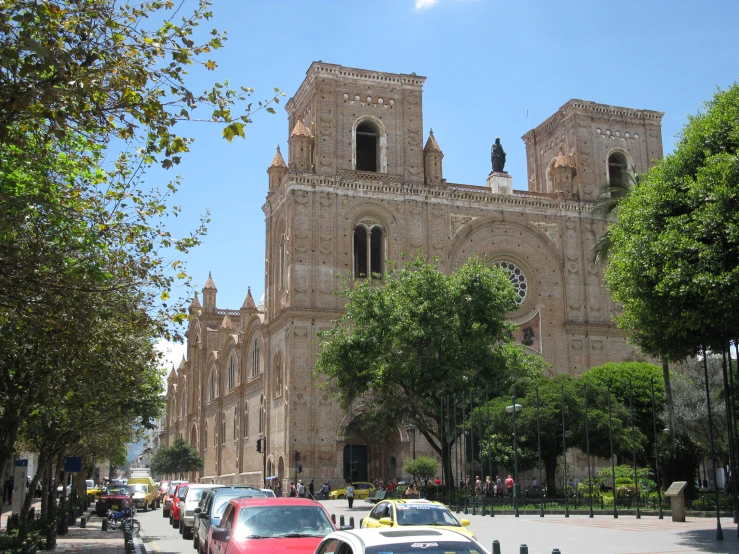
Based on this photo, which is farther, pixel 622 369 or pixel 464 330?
pixel 622 369

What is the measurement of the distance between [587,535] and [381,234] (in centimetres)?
3182

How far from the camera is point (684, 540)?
17531 mm

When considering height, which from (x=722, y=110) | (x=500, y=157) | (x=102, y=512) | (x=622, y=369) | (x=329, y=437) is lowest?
(x=102, y=512)

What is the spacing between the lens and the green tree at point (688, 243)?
16.0 metres

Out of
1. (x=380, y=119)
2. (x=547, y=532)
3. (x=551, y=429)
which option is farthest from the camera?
(x=380, y=119)

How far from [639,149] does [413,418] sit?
1221 inches

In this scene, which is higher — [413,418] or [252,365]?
[252,365]

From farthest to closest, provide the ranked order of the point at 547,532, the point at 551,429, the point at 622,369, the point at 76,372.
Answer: the point at 622,369, the point at 551,429, the point at 547,532, the point at 76,372

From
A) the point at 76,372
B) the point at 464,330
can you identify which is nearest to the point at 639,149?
the point at 464,330

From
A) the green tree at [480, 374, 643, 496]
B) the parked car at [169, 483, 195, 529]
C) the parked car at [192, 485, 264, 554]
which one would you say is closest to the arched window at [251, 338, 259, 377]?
the green tree at [480, 374, 643, 496]

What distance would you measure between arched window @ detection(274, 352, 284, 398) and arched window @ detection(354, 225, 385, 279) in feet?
21.8

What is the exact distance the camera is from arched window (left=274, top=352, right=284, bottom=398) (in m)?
48.2

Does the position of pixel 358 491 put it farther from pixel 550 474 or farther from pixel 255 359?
pixel 255 359

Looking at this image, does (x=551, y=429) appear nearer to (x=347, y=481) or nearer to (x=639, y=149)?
(x=347, y=481)
